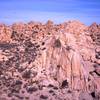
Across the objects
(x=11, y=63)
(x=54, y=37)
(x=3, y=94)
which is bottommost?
(x=3, y=94)

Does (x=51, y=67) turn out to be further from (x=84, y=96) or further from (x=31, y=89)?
(x=84, y=96)

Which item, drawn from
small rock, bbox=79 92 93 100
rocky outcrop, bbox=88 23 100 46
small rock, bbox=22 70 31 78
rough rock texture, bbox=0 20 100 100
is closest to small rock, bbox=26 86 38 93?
rough rock texture, bbox=0 20 100 100

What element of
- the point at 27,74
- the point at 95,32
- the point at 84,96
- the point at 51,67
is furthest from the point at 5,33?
the point at 84,96

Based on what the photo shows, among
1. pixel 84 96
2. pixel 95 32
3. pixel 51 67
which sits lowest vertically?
pixel 84 96

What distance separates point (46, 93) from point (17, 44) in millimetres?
21628

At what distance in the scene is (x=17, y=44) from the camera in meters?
90.0

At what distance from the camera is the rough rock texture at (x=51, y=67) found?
237 feet

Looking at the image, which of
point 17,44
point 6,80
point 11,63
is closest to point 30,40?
point 17,44

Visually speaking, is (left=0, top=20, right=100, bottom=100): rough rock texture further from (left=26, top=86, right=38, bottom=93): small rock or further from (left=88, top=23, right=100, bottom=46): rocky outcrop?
(left=88, top=23, right=100, bottom=46): rocky outcrop

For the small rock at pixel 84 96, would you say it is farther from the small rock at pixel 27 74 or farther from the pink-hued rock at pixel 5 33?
the pink-hued rock at pixel 5 33

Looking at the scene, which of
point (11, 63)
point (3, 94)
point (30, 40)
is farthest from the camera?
point (30, 40)

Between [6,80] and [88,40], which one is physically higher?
[88,40]

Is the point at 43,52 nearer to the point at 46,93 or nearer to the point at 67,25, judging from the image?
the point at 46,93

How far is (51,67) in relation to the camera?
254ft
